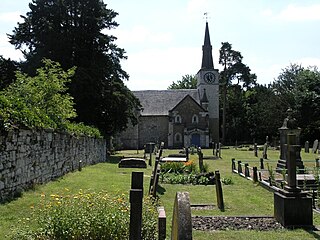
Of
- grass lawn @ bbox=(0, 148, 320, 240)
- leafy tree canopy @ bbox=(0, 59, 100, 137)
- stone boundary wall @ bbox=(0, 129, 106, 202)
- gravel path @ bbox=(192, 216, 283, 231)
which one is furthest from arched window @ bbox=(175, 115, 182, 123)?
gravel path @ bbox=(192, 216, 283, 231)

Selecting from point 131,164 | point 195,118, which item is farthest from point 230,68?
point 131,164

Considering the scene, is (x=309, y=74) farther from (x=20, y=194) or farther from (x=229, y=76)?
(x=20, y=194)

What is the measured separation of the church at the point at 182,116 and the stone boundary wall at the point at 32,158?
4332 centimetres

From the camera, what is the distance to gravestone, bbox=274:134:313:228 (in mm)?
8641

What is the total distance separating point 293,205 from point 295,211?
0.42ft

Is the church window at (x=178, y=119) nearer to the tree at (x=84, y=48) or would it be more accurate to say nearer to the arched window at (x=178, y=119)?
the arched window at (x=178, y=119)

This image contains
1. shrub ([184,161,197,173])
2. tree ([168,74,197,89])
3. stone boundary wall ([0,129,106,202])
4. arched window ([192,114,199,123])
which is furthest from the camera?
tree ([168,74,197,89])

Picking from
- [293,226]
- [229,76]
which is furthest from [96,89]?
[229,76]

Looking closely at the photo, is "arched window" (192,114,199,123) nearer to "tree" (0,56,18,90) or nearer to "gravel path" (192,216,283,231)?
"tree" (0,56,18,90)

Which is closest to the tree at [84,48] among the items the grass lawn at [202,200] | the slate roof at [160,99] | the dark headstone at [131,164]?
the dark headstone at [131,164]

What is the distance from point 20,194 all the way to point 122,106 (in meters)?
23.3

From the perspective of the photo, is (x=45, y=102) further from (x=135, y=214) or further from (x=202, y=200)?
(x=135, y=214)

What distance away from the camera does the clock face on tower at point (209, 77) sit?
64750 millimetres

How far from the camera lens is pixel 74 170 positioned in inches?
707
